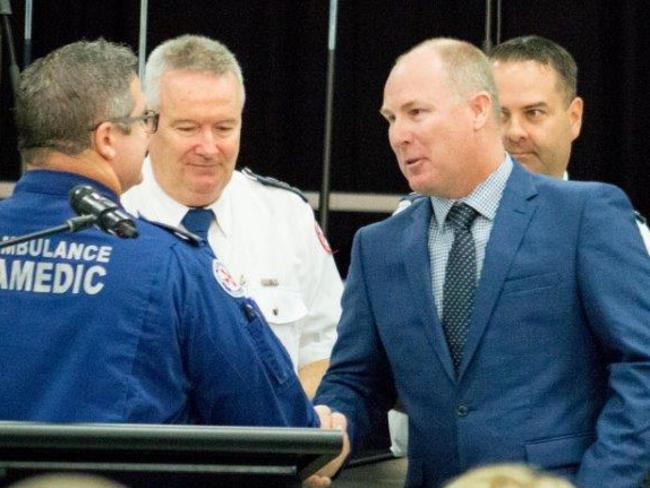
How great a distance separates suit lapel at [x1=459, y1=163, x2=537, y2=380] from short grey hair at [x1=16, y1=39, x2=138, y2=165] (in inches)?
30.5

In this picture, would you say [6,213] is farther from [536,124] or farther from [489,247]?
[536,124]

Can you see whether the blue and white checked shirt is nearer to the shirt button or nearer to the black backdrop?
the shirt button

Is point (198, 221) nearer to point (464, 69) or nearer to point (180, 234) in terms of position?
point (464, 69)

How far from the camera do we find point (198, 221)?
3762mm

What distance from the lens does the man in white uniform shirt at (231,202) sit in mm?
3707

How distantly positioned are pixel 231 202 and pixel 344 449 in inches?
41.9

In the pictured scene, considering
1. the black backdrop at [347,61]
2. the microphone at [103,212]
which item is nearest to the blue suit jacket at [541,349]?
the microphone at [103,212]

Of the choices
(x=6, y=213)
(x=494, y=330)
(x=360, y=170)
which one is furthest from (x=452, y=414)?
→ (x=360, y=170)

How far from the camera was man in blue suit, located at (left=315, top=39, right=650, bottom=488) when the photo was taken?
2.91 m

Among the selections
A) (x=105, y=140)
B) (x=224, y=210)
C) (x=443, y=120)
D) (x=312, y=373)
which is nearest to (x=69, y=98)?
(x=105, y=140)

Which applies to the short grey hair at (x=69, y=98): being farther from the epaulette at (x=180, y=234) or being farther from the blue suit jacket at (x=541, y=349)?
the blue suit jacket at (x=541, y=349)

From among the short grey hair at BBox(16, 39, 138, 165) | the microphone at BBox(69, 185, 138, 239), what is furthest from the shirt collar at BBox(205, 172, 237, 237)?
the microphone at BBox(69, 185, 138, 239)

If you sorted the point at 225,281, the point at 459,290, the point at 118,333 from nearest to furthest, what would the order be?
the point at 118,333 → the point at 225,281 → the point at 459,290

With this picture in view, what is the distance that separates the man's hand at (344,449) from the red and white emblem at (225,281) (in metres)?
0.40
